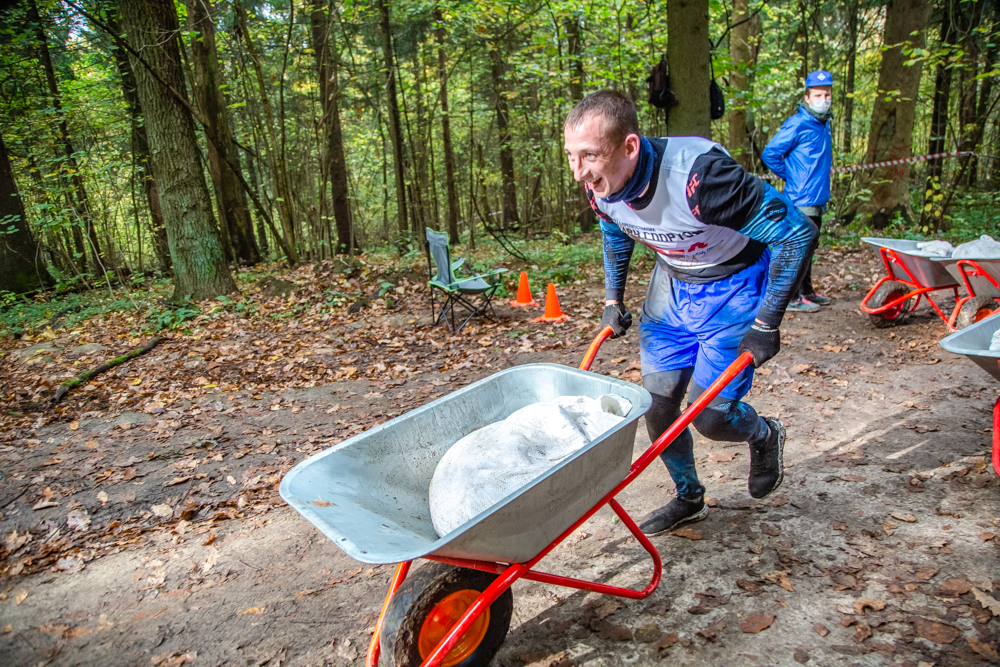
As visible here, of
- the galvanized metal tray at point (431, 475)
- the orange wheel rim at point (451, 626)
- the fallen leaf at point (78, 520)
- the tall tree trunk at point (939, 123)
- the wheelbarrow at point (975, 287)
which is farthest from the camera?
the tall tree trunk at point (939, 123)

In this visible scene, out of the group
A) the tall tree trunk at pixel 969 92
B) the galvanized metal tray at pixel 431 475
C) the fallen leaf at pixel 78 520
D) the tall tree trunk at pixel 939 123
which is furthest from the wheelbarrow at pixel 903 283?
the tall tree trunk at pixel 969 92

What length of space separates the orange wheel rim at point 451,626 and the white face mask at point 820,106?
227 inches

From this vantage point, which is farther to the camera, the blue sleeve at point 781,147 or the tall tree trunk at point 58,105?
the tall tree trunk at point 58,105

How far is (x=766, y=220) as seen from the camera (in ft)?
7.05

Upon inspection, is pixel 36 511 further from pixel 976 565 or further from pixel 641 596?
pixel 976 565

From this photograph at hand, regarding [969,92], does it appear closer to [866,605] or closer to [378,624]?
[866,605]

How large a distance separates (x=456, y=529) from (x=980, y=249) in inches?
200

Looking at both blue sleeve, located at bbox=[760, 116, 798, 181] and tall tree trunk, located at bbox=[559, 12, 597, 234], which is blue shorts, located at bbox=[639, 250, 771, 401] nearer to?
blue sleeve, located at bbox=[760, 116, 798, 181]

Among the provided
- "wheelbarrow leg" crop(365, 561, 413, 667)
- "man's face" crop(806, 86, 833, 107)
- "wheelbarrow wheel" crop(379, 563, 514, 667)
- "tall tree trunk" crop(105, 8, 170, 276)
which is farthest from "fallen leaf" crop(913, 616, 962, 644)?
"tall tree trunk" crop(105, 8, 170, 276)

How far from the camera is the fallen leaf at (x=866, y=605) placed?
7.41ft

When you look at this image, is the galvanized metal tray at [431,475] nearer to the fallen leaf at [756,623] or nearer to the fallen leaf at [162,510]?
the fallen leaf at [756,623]

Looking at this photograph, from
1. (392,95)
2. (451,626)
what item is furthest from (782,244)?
(392,95)

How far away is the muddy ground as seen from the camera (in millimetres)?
2250

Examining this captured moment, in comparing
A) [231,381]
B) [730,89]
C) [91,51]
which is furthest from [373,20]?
[231,381]
